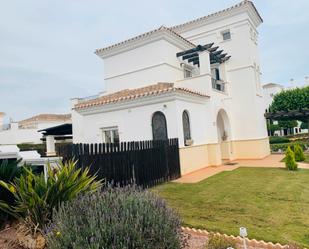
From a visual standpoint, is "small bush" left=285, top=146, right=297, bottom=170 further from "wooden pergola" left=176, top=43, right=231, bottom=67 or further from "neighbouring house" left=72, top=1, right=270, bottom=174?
"wooden pergola" left=176, top=43, right=231, bottom=67

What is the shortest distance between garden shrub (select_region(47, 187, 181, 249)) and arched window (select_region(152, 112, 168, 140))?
11.4m

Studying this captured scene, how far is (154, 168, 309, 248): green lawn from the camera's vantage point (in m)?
6.39

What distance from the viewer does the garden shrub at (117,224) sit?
3.73 meters

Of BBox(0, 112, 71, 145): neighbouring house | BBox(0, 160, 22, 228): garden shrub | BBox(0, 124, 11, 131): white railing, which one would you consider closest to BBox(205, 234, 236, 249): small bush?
BBox(0, 160, 22, 228): garden shrub

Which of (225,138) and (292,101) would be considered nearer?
(225,138)

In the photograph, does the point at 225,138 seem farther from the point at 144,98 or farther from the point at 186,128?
the point at 144,98

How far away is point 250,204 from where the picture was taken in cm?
863

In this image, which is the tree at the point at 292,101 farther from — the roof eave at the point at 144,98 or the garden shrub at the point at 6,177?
the garden shrub at the point at 6,177

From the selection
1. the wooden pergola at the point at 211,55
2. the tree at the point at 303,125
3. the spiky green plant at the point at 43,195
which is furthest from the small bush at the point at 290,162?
the tree at the point at 303,125

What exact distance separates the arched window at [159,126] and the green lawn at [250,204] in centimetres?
401

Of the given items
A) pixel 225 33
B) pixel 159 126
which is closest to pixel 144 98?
pixel 159 126

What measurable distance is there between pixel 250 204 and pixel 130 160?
502 cm

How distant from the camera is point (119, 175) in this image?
10820mm

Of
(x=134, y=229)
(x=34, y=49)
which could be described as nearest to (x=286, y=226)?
(x=134, y=229)
